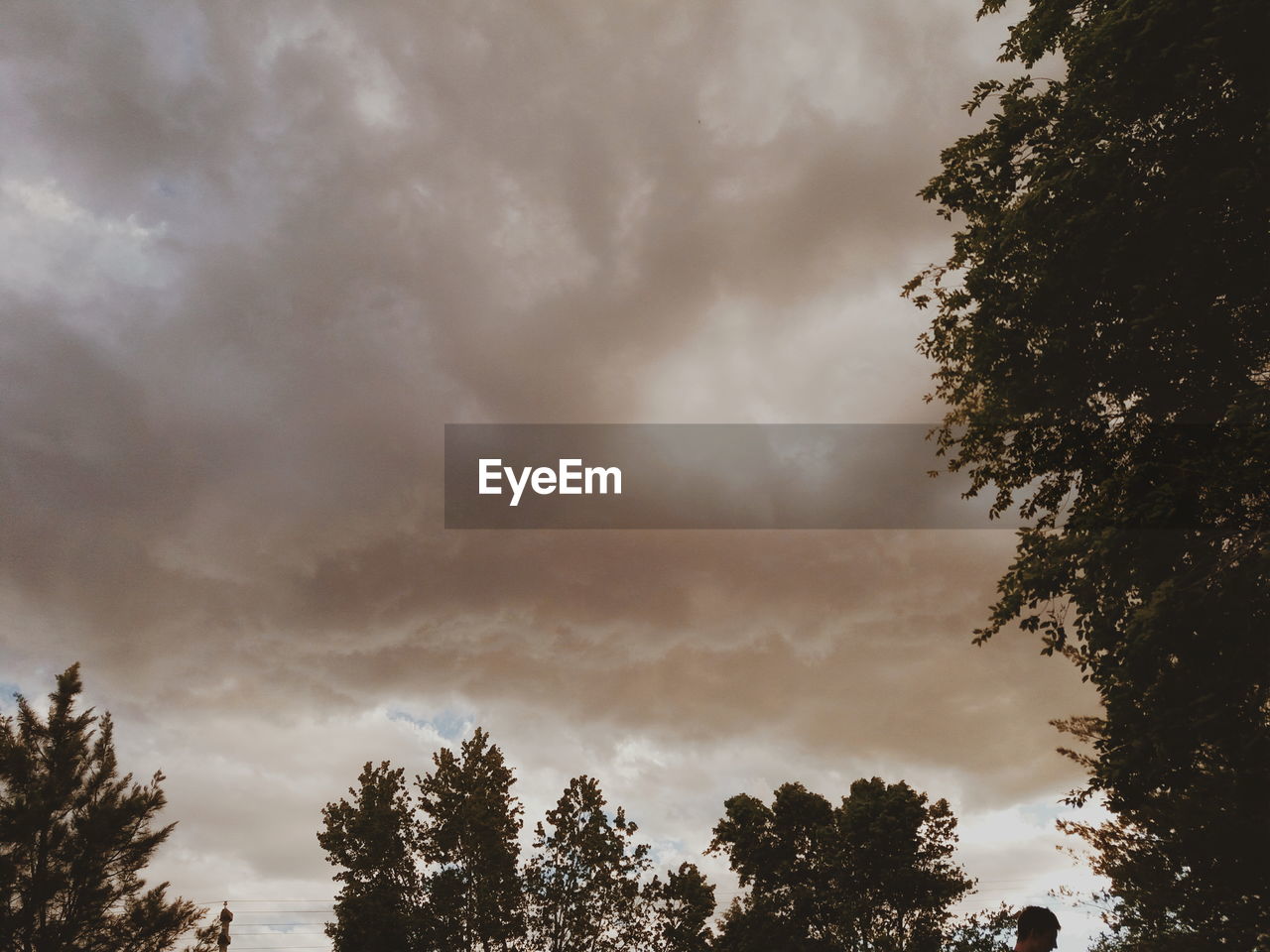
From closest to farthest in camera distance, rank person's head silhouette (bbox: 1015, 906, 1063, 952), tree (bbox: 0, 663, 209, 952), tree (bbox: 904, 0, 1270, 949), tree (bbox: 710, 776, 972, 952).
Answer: person's head silhouette (bbox: 1015, 906, 1063, 952) → tree (bbox: 904, 0, 1270, 949) → tree (bbox: 0, 663, 209, 952) → tree (bbox: 710, 776, 972, 952)

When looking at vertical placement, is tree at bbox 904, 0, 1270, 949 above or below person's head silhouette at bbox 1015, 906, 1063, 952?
above

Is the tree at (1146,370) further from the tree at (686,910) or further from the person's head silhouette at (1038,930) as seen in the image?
the tree at (686,910)

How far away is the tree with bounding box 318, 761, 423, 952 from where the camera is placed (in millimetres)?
36781

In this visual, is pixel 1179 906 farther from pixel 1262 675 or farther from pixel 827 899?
pixel 827 899

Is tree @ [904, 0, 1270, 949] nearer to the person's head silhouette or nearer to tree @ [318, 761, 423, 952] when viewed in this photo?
the person's head silhouette

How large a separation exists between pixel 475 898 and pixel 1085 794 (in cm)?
2932

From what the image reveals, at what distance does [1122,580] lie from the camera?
1298cm

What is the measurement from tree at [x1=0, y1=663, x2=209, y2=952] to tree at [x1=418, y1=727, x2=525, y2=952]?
979 cm

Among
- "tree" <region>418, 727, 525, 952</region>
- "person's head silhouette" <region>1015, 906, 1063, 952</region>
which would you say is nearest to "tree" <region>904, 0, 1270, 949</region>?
"person's head silhouette" <region>1015, 906, 1063, 952</region>

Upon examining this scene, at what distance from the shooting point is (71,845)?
2897 cm

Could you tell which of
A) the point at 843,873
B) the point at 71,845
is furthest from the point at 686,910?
the point at 71,845


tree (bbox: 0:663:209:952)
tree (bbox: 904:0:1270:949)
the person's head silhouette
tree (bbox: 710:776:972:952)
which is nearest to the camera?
the person's head silhouette

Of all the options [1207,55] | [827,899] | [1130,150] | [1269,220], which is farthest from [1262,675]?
[827,899]

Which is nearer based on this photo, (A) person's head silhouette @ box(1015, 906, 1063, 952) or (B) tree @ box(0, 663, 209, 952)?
(A) person's head silhouette @ box(1015, 906, 1063, 952)
